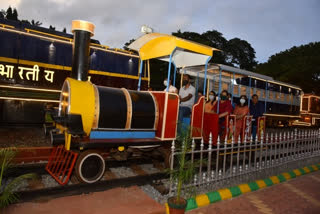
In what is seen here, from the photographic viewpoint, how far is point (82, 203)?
358cm

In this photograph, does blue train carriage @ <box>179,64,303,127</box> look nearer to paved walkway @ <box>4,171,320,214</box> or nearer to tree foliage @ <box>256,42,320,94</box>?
paved walkway @ <box>4,171,320,214</box>

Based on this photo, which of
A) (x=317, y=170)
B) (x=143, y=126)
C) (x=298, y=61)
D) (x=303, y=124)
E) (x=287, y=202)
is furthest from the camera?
(x=298, y=61)

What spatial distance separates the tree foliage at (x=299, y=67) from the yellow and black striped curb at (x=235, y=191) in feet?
119

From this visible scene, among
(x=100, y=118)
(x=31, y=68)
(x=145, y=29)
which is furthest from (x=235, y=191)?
(x=31, y=68)

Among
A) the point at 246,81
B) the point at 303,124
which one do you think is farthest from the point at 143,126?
the point at 303,124

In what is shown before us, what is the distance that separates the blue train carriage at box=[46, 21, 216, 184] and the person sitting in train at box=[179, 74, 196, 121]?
1.84 ft

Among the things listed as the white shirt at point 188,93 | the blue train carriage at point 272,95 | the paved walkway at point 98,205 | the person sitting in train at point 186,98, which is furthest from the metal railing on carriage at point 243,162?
the blue train carriage at point 272,95

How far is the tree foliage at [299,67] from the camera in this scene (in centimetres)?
3654

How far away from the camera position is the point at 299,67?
39.1 meters

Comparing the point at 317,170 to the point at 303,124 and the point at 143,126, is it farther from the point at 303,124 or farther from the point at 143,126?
the point at 303,124

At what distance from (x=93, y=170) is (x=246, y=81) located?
14241mm

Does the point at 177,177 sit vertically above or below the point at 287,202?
above

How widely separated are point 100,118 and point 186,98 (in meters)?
2.57

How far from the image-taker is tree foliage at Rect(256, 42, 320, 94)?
3654 cm
